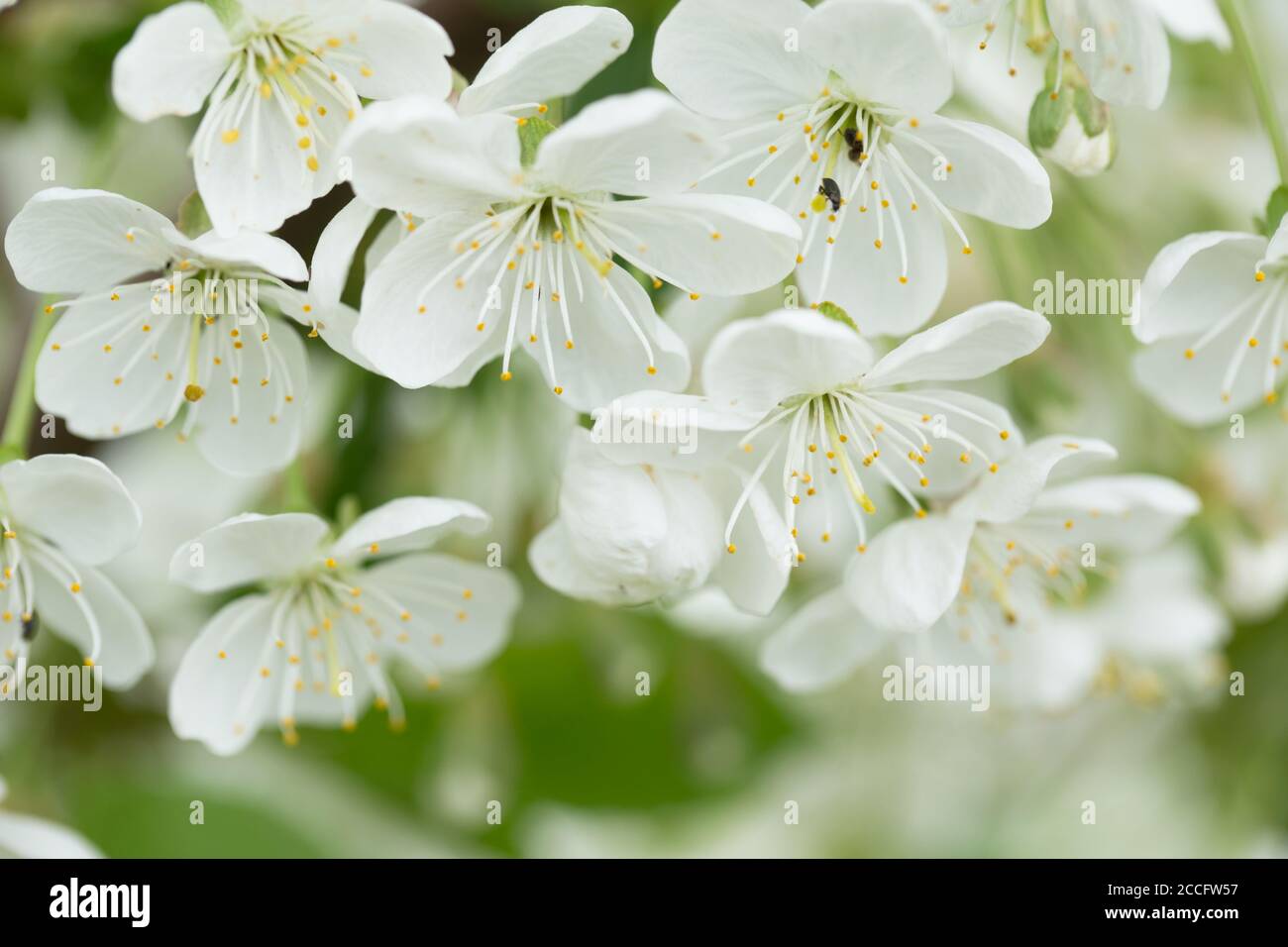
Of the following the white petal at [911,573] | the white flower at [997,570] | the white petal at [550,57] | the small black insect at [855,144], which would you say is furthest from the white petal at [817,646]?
the white petal at [550,57]

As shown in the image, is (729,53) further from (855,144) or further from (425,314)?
(425,314)

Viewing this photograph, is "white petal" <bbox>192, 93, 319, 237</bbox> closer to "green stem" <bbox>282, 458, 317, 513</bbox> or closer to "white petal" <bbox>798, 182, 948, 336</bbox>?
"green stem" <bbox>282, 458, 317, 513</bbox>

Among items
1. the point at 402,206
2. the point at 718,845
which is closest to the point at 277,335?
the point at 402,206

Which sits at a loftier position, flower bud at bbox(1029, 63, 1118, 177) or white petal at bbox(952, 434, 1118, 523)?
flower bud at bbox(1029, 63, 1118, 177)

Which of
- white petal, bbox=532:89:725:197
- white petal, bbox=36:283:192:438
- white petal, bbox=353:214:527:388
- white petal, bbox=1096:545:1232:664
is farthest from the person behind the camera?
white petal, bbox=1096:545:1232:664

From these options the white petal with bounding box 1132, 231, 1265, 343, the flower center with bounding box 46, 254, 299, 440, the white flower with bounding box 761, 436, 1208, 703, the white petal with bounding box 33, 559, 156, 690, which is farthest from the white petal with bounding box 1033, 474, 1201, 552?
the white petal with bounding box 33, 559, 156, 690

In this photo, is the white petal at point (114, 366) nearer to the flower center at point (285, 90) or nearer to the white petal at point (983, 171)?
the flower center at point (285, 90)
